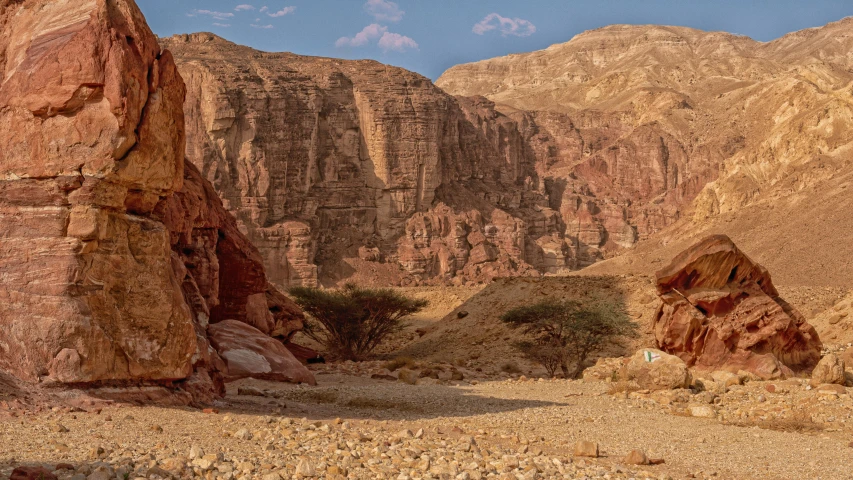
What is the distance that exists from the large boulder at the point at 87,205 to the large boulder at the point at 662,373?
25.0 ft

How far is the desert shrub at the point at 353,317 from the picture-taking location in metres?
29.4

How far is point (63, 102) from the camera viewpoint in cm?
1003

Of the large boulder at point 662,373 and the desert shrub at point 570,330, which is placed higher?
the desert shrub at point 570,330

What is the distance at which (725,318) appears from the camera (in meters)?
16.5


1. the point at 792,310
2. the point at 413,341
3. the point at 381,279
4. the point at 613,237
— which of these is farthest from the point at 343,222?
the point at 792,310

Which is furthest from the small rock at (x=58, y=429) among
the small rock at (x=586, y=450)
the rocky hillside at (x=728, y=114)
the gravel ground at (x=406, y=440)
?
the rocky hillside at (x=728, y=114)

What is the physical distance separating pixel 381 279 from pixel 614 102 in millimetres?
71197

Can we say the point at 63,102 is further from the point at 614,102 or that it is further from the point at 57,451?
the point at 614,102

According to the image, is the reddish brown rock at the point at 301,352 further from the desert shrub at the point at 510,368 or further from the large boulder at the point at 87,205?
the large boulder at the point at 87,205

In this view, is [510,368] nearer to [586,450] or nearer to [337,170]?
[586,450]

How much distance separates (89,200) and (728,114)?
105788 mm

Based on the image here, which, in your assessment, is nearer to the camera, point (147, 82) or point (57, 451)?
point (57, 451)

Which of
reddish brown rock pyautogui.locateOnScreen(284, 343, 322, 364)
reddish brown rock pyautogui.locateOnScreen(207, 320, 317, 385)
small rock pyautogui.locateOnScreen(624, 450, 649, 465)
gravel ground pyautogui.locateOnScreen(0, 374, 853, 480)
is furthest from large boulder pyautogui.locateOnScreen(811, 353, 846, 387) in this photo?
reddish brown rock pyautogui.locateOnScreen(284, 343, 322, 364)

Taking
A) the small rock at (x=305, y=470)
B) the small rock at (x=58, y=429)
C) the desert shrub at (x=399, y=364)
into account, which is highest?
the desert shrub at (x=399, y=364)
